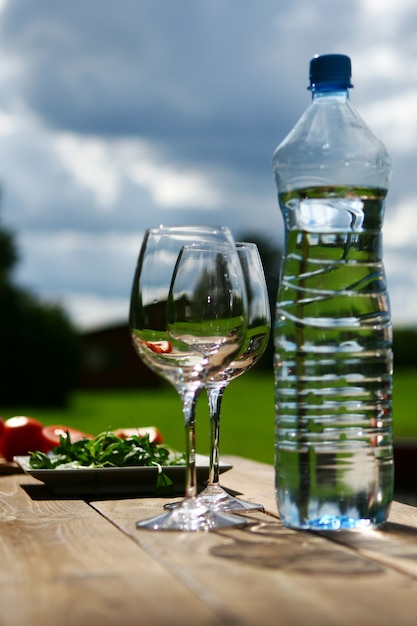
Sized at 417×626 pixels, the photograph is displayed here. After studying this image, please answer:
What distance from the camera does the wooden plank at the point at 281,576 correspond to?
980 millimetres

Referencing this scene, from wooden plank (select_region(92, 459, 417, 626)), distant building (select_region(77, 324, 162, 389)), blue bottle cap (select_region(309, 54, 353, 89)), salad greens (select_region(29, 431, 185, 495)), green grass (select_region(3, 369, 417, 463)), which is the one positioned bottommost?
green grass (select_region(3, 369, 417, 463))

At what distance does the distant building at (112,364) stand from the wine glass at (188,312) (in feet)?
97.8

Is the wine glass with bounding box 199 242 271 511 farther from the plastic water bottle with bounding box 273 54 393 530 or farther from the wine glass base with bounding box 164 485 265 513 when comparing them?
the plastic water bottle with bounding box 273 54 393 530

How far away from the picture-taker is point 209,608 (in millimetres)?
→ 988

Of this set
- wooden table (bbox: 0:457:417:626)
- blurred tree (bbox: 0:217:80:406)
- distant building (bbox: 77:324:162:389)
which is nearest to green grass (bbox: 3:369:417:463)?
blurred tree (bbox: 0:217:80:406)

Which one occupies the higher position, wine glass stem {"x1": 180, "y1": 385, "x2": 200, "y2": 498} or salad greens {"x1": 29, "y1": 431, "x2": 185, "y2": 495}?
wine glass stem {"x1": 180, "y1": 385, "x2": 200, "y2": 498}

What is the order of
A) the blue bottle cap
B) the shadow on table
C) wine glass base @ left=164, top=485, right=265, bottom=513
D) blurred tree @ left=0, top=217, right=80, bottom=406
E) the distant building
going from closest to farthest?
the shadow on table < the blue bottle cap < wine glass base @ left=164, top=485, right=265, bottom=513 < blurred tree @ left=0, top=217, right=80, bottom=406 < the distant building

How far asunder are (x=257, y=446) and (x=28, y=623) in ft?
54.9

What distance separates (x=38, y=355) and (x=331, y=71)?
67.3ft

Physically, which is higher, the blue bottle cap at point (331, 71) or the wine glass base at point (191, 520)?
the blue bottle cap at point (331, 71)

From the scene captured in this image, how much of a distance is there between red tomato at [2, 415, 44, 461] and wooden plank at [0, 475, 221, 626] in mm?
1073

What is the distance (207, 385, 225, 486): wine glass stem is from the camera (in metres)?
1.71

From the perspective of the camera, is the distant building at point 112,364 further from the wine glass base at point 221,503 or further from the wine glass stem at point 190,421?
the wine glass stem at point 190,421

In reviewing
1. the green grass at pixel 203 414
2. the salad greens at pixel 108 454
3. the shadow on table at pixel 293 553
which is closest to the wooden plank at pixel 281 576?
the shadow on table at pixel 293 553
